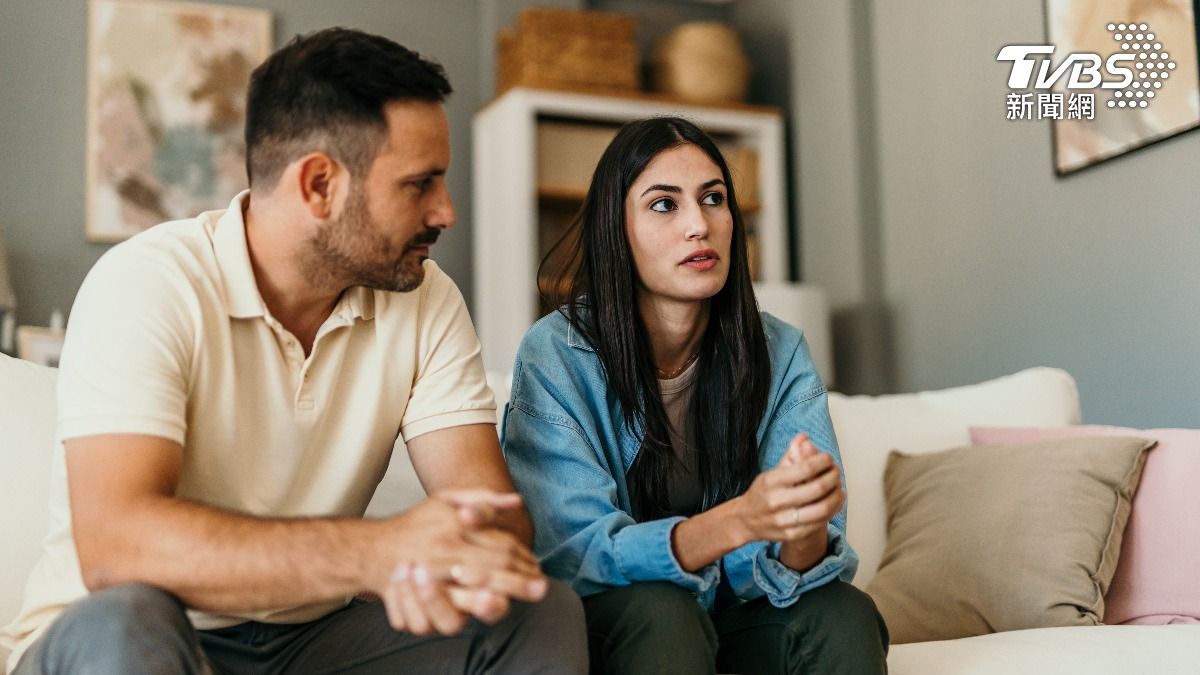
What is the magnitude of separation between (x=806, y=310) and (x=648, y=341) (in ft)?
7.04

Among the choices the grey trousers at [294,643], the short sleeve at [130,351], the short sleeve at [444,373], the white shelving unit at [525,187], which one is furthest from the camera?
the white shelving unit at [525,187]

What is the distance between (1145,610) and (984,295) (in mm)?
1666

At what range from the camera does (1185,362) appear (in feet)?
9.18

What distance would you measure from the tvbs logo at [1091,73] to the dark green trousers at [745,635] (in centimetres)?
194

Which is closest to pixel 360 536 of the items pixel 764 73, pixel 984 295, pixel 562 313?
pixel 562 313

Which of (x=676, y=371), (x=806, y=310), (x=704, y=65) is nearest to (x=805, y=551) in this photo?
(x=676, y=371)

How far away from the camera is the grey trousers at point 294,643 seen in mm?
1102

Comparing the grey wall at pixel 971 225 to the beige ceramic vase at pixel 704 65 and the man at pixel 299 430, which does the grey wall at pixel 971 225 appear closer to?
the beige ceramic vase at pixel 704 65

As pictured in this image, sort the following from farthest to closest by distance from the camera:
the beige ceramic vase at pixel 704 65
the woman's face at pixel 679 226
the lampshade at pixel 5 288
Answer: the beige ceramic vase at pixel 704 65 → the lampshade at pixel 5 288 → the woman's face at pixel 679 226

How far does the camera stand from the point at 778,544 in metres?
1.55

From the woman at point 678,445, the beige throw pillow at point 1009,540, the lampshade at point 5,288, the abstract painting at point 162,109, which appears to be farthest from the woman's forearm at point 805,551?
the abstract painting at point 162,109

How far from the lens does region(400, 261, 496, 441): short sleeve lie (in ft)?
4.96

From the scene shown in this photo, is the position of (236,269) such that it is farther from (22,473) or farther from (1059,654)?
(1059,654)

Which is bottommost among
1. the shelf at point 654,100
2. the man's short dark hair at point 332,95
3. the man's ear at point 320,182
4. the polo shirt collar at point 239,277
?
the polo shirt collar at point 239,277
